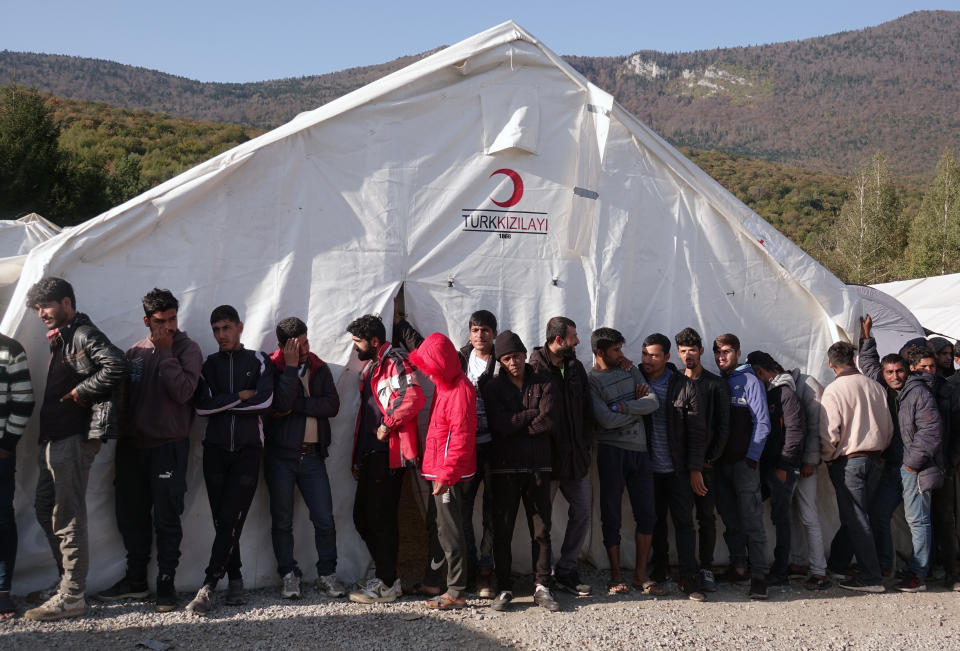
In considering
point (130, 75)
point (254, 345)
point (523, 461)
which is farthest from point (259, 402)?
point (130, 75)

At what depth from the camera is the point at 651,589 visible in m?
5.12

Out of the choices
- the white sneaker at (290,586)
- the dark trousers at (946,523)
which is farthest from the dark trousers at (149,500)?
the dark trousers at (946,523)

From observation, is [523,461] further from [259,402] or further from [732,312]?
[732,312]

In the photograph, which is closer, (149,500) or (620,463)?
(149,500)

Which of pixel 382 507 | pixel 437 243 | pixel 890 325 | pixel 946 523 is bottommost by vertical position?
pixel 946 523

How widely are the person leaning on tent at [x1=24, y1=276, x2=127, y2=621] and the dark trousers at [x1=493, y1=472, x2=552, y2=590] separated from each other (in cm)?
235

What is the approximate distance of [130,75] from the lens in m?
58.1

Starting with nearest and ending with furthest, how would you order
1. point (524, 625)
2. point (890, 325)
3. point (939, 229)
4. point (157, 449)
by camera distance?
point (524, 625) < point (157, 449) < point (890, 325) < point (939, 229)

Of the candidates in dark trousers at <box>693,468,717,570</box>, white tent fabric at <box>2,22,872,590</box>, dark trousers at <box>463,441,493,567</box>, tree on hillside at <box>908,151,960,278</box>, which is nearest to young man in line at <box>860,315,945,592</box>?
white tent fabric at <box>2,22,872,590</box>

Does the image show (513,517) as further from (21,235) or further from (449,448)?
(21,235)

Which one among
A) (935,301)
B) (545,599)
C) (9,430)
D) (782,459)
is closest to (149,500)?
(9,430)

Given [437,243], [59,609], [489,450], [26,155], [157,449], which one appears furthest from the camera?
[26,155]

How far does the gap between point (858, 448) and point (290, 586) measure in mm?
3983

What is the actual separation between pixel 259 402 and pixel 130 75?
6253cm
